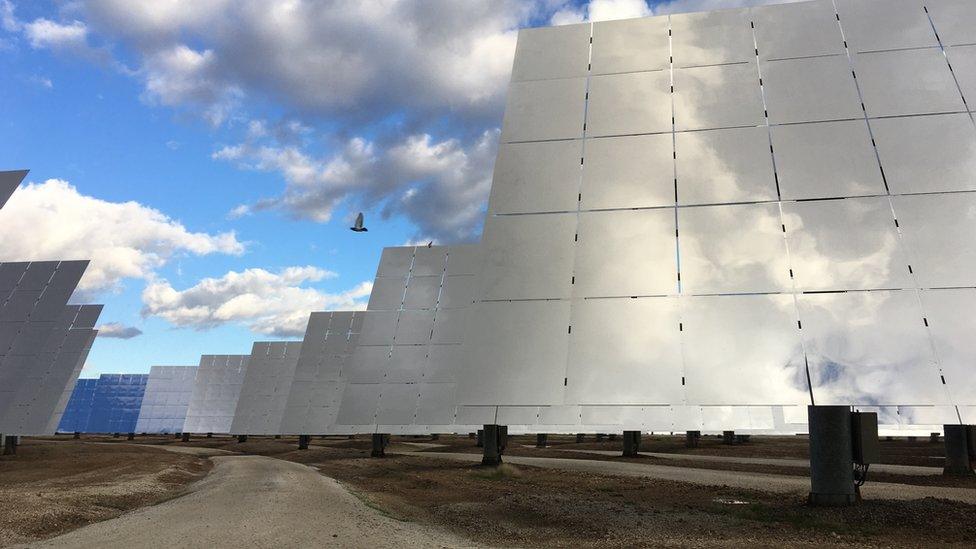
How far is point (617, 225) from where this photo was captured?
13.6 metres

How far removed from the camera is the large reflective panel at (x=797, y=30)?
15108mm

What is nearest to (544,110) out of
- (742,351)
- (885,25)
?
(742,351)

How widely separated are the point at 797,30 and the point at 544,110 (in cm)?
663

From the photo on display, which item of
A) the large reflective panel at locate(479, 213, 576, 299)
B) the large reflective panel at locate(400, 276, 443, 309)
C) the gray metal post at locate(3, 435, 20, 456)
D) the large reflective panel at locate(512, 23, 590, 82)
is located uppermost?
the large reflective panel at locate(512, 23, 590, 82)

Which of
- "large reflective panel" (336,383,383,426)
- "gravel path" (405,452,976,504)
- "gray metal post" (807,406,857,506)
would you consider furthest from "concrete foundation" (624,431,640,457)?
"gray metal post" (807,406,857,506)

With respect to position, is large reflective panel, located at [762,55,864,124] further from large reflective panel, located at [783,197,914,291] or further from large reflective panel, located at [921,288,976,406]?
large reflective panel, located at [921,288,976,406]

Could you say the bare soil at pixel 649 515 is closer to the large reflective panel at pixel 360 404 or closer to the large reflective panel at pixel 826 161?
the large reflective panel at pixel 826 161

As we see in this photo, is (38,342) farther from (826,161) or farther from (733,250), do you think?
(826,161)

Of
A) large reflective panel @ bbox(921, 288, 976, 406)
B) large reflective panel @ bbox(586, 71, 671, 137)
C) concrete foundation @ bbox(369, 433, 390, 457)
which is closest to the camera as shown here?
large reflective panel @ bbox(921, 288, 976, 406)

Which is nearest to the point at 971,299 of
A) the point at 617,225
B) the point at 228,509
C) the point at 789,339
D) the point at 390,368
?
the point at 789,339

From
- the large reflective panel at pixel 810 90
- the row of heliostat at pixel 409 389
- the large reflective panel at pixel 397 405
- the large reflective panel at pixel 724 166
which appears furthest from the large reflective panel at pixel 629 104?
the large reflective panel at pixel 397 405

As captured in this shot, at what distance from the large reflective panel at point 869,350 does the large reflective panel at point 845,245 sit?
A: 12.2 inches

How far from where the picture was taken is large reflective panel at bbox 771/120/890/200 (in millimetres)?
13023

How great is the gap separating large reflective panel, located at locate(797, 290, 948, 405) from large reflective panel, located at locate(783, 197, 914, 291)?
31 cm
